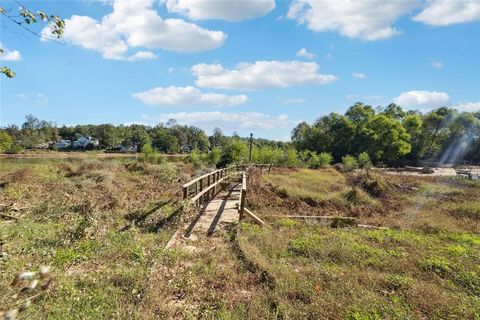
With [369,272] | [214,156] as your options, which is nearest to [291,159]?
[214,156]

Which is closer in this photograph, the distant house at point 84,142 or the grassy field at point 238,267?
the grassy field at point 238,267

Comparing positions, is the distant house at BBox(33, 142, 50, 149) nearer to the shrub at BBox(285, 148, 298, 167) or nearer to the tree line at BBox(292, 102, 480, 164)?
Answer: the tree line at BBox(292, 102, 480, 164)

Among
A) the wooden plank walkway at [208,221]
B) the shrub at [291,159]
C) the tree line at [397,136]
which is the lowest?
the wooden plank walkway at [208,221]

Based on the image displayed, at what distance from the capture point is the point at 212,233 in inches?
341

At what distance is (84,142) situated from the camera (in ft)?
298

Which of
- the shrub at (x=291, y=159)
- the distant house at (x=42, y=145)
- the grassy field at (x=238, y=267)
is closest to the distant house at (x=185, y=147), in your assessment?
the distant house at (x=42, y=145)

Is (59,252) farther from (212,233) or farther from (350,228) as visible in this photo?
(350,228)

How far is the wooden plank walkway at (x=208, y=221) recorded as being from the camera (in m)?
7.72

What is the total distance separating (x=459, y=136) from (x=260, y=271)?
75.4 meters

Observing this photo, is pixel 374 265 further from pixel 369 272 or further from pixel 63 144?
pixel 63 144

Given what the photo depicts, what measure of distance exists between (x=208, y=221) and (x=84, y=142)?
9199 cm

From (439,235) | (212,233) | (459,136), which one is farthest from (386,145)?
(212,233)

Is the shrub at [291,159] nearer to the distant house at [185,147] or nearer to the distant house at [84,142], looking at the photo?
the distant house at [185,147]

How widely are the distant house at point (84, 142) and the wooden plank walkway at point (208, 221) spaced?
265 feet
